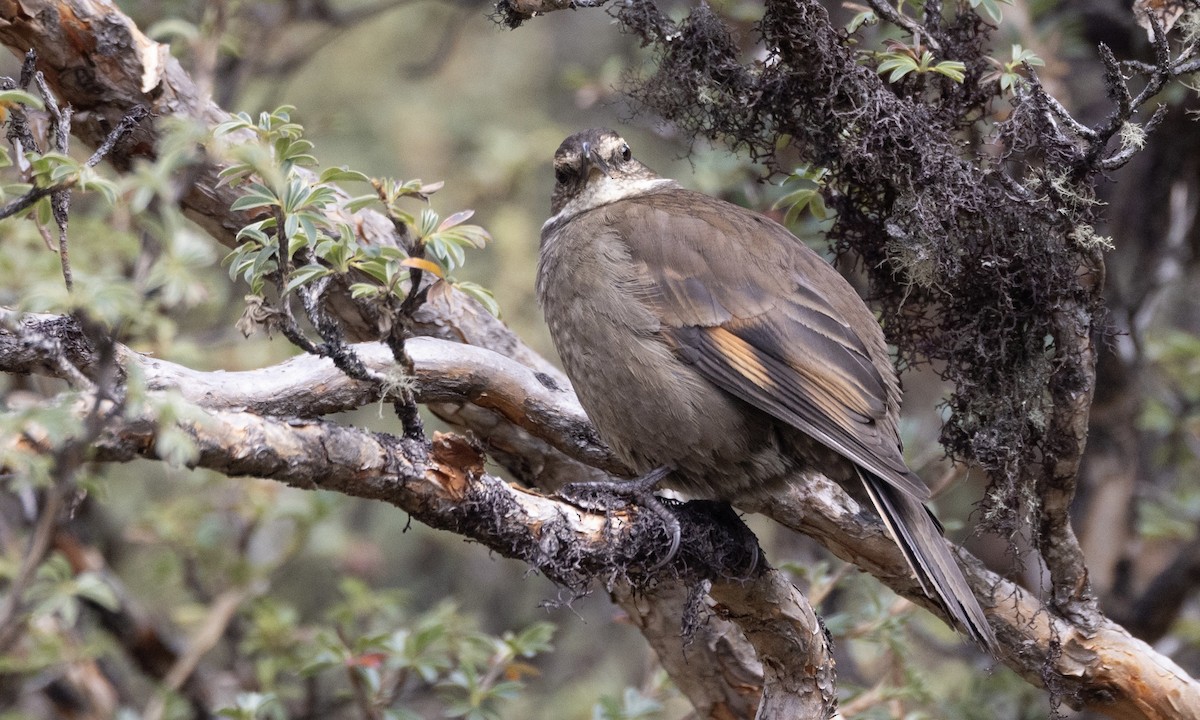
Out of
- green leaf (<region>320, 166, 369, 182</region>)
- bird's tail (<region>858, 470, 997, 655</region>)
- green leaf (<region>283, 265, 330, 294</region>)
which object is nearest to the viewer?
green leaf (<region>283, 265, 330, 294</region>)

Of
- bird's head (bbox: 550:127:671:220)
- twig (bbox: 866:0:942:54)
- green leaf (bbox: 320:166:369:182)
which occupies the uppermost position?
twig (bbox: 866:0:942:54)

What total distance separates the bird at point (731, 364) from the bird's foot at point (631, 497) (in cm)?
5

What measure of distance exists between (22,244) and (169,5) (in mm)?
1480

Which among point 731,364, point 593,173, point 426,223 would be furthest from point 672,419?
point 593,173

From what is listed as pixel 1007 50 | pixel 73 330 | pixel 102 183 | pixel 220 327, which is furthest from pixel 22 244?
pixel 1007 50

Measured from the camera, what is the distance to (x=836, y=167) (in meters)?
3.35

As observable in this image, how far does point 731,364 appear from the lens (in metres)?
3.39

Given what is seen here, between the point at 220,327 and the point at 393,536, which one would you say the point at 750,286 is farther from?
the point at 393,536

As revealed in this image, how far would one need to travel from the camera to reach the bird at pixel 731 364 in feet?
10.8

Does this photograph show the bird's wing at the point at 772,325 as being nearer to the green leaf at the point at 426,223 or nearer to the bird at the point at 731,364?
the bird at the point at 731,364

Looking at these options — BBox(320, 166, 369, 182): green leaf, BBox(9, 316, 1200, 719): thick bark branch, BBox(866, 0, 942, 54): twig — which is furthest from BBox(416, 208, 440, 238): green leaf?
BBox(866, 0, 942, 54): twig

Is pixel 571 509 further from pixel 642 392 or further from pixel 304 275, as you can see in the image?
pixel 304 275

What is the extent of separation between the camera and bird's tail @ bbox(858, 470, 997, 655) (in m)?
3.05

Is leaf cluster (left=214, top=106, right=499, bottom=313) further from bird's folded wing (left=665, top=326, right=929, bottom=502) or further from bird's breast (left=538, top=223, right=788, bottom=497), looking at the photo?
bird's folded wing (left=665, top=326, right=929, bottom=502)
